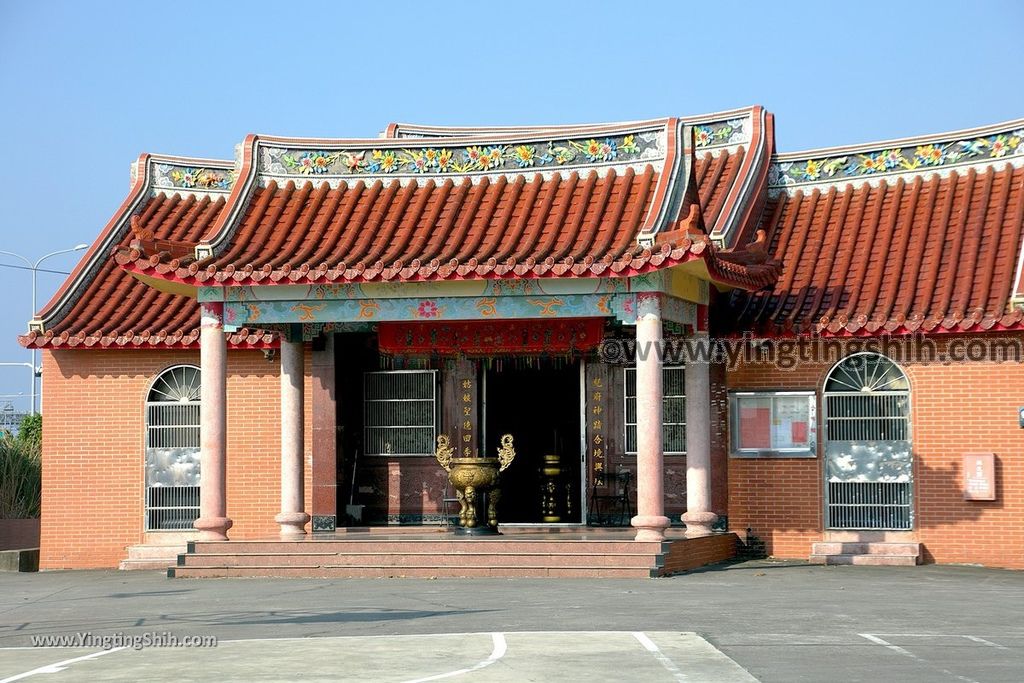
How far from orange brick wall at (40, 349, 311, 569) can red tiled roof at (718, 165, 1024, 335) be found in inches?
266

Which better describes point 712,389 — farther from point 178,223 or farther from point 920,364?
point 178,223

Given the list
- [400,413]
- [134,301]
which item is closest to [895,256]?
[400,413]

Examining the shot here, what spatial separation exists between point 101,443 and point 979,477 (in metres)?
11.2

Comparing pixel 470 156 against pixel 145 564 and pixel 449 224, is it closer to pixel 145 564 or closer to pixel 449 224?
pixel 449 224

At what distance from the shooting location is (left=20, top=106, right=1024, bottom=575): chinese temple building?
643 inches

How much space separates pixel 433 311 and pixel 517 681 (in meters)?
8.30

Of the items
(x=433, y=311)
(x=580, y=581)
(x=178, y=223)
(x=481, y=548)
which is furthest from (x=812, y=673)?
(x=178, y=223)

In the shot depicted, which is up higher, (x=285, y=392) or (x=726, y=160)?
(x=726, y=160)

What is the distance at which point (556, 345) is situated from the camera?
1808 centimetres

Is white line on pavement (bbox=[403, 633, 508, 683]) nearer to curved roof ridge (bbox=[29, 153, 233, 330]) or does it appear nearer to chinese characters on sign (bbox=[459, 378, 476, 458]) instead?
chinese characters on sign (bbox=[459, 378, 476, 458])

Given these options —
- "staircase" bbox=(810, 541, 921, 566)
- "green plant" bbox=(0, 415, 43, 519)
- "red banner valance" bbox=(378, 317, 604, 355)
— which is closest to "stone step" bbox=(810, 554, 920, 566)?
"staircase" bbox=(810, 541, 921, 566)

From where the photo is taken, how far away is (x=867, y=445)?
57.1 feet

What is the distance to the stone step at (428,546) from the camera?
15.3m

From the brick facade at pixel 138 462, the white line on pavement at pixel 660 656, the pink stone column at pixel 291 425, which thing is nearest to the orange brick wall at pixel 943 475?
the brick facade at pixel 138 462
